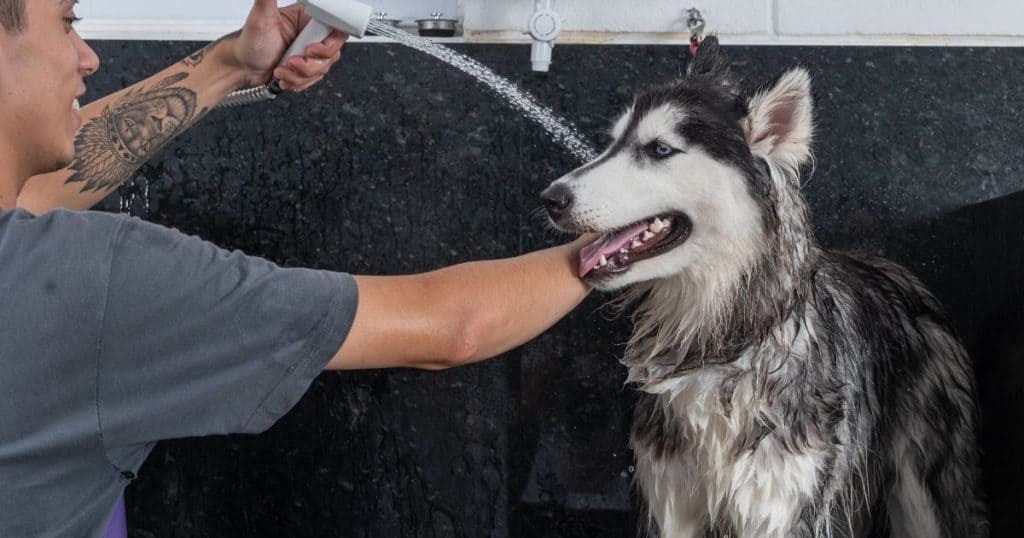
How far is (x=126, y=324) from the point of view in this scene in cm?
144

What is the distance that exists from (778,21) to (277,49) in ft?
4.62

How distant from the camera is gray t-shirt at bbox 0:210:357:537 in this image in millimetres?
1412

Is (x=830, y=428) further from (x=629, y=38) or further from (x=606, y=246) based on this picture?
(x=629, y=38)

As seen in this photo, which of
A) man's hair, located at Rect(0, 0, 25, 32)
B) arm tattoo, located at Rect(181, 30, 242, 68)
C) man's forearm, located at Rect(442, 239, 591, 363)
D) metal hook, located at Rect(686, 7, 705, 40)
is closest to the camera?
man's hair, located at Rect(0, 0, 25, 32)

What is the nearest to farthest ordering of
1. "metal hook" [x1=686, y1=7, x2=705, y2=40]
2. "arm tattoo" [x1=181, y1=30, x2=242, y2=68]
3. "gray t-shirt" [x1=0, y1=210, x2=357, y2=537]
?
"gray t-shirt" [x1=0, y1=210, x2=357, y2=537] < "arm tattoo" [x1=181, y1=30, x2=242, y2=68] < "metal hook" [x1=686, y1=7, x2=705, y2=40]

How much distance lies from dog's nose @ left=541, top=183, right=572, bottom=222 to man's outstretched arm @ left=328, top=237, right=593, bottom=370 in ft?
0.48

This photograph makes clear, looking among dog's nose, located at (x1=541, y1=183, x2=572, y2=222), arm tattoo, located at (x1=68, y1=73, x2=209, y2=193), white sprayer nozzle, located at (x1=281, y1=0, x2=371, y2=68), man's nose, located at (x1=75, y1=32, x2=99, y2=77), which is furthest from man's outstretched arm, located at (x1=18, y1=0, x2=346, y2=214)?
dog's nose, located at (x1=541, y1=183, x2=572, y2=222)

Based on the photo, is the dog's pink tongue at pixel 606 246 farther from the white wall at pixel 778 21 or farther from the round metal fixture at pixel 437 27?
the round metal fixture at pixel 437 27

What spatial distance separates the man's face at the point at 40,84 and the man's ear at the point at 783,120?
4.26 feet

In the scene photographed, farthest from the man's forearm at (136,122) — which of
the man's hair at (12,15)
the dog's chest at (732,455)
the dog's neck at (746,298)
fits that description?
the dog's chest at (732,455)

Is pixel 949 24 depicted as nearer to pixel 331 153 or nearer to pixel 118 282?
pixel 331 153

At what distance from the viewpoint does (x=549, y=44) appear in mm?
2727

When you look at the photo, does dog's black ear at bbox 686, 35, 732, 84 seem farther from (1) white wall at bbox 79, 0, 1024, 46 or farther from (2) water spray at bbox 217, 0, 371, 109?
(2) water spray at bbox 217, 0, 371, 109

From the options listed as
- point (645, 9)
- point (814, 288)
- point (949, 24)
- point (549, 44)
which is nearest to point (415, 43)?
point (549, 44)
